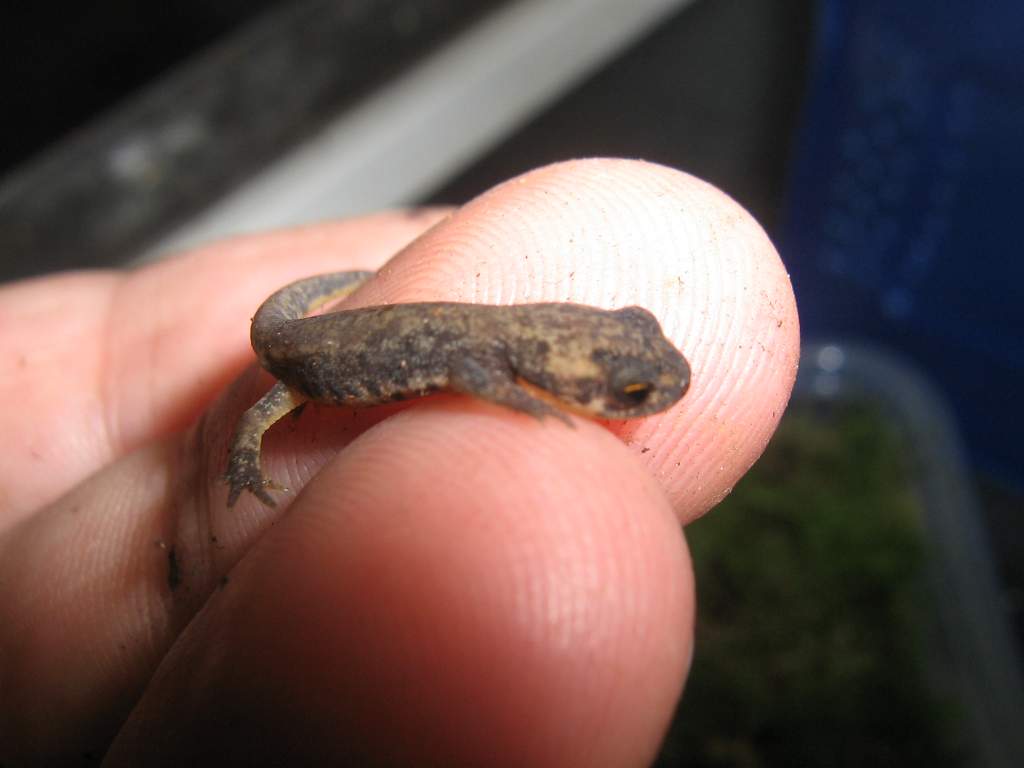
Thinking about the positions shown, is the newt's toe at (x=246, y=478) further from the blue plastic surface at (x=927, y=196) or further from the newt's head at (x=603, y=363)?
the blue plastic surface at (x=927, y=196)

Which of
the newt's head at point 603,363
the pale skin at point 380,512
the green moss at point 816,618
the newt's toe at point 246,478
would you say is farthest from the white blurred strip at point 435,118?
the newt's head at point 603,363

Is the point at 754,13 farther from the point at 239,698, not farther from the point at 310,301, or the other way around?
the point at 239,698

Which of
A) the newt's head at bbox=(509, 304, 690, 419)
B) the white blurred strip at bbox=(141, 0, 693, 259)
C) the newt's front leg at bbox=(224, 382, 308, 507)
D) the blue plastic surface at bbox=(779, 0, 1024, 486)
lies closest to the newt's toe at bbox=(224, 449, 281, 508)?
the newt's front leg at bbox=(224, 382, 308, 507)

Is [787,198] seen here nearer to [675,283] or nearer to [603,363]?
[675,283]

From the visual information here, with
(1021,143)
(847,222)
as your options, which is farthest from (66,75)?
(1021,143)

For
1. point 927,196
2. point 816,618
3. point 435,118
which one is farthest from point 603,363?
point 927,196
